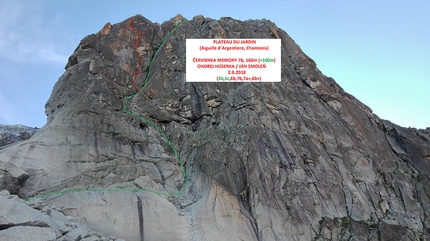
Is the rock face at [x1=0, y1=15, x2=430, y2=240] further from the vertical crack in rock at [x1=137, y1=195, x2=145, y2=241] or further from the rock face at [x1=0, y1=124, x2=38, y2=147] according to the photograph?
the rock face at [x1=0, y1=124, x2=38, y2=147]

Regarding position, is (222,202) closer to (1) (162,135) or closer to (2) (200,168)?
(2) (200,168)

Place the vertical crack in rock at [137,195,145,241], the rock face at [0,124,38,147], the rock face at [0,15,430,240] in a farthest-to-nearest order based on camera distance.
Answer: the rock face at [0,124,38,147], the rock face at [0,15,430,240], the vertical crack in rock at [137,195,145,241]

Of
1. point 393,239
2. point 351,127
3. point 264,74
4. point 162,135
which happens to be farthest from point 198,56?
point 393,239

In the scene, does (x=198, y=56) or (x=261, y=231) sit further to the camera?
(x=198, y=56)

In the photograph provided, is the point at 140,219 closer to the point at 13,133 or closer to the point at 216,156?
the point at 216,156

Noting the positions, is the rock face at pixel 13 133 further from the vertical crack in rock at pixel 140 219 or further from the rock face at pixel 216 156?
the vertical crack in rock at pixel 140 219

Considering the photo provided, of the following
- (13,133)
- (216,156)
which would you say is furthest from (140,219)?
(13,133)

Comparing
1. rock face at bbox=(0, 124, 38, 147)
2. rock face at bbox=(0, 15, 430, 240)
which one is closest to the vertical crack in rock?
rock face at bbox=(0, 15, 430, 240)

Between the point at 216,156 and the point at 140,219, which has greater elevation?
the point at 216,156
